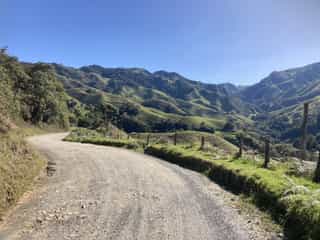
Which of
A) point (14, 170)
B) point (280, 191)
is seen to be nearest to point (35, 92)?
point (14, 170)

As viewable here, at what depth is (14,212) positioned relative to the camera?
31.8 feet

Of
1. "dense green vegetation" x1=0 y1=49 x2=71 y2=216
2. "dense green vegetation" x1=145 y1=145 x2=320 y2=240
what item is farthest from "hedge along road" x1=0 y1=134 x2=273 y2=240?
"dense green vegetation" x1=0 y1=49 x2=71 y2=216

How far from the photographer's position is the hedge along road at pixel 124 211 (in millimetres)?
8227

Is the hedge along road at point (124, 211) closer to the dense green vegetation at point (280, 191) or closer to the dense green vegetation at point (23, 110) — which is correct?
the dense green vegetation at point (280, 191)

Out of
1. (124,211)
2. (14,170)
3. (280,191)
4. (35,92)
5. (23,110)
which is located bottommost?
(124,211)

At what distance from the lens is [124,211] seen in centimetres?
999

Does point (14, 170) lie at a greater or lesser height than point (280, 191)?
greater

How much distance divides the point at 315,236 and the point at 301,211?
1373mm

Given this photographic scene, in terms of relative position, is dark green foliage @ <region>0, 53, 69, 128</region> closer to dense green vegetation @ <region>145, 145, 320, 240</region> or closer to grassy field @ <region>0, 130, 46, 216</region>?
grassy field @ <region>0, 130, 46, 216</region>

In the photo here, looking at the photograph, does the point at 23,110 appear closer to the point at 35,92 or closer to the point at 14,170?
the point at 35,92

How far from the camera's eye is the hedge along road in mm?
8227

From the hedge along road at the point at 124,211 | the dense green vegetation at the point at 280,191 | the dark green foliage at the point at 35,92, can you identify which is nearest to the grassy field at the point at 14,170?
the hedge along road at the point at 124,211

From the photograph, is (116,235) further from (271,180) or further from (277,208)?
(271,180)

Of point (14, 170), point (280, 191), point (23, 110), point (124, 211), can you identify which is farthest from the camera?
point (23, 110)
